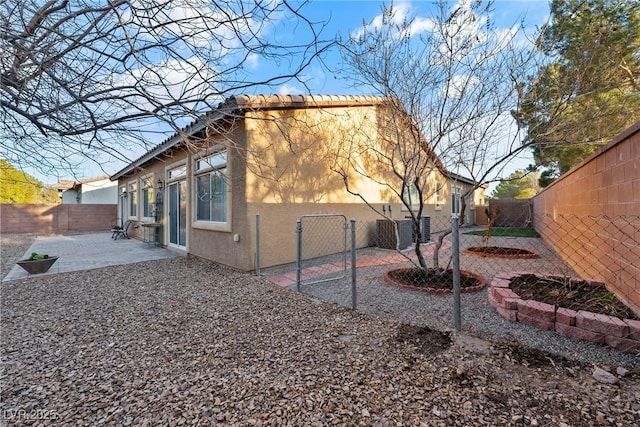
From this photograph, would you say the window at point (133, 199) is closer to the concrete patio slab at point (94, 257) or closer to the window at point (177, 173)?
the concrete patio slab at point (94, 257)

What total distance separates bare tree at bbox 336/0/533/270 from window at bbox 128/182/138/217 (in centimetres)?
1282

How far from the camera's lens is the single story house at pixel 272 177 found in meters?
6.12

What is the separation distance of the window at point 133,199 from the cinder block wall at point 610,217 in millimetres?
15637

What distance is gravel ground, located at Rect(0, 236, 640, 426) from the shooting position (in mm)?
1965

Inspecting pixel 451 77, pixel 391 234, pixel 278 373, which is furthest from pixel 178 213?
pixel 451 77

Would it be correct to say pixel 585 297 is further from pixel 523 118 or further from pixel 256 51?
pixel 256 51

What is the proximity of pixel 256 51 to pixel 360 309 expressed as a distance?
3.47 m

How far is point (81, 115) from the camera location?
121 inches

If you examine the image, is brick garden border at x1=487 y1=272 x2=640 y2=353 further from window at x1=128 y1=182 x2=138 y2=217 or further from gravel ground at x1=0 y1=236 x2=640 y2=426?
window at x1=128 y1=182 x2=138 y2=217

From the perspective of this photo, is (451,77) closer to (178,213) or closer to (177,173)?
(177,173)

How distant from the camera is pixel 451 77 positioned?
177 inches

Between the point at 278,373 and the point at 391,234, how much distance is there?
6.79 metres

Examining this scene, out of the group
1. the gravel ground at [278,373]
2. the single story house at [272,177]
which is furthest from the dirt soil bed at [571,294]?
the single story house at [272,177]

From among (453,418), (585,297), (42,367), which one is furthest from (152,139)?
(585,297)
